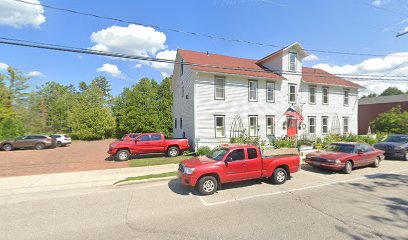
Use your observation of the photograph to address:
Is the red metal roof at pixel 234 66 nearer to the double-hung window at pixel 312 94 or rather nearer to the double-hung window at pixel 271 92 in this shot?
the double-hung window at pixel 312 94

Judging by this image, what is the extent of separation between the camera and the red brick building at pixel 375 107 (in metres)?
31.3

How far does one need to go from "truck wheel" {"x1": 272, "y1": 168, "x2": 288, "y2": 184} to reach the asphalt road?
0.93 feet

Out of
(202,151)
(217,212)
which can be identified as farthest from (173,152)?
(217,212)

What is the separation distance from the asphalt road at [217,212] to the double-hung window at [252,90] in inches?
417

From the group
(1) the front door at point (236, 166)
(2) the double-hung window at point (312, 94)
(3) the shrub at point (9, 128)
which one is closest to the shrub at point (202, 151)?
(1) the front door at point (236, 166)

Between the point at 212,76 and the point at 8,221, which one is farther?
the point at 212,76

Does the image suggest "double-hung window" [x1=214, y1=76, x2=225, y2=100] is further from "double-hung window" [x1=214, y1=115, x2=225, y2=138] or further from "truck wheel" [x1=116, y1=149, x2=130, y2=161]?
"truck wheel" [x1=116, y1=149, x2=130, y2=161]

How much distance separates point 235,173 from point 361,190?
15.4 ft

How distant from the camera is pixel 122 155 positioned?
13148mm

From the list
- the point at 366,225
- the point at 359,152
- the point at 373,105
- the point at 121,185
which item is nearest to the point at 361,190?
the point at 366,225

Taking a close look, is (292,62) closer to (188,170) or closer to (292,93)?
(292,93)

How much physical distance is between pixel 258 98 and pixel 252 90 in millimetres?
935

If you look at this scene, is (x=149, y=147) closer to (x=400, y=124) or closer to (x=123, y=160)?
(x=123, y=160)

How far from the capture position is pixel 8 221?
510 centimetres
